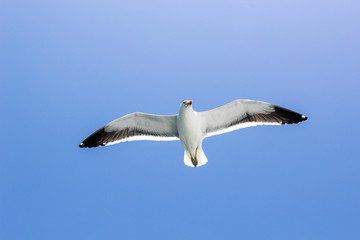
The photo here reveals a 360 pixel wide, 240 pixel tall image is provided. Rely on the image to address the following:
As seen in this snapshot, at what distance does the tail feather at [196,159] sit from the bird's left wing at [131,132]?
0.52m

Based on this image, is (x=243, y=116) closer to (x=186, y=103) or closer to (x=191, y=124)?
(x=191, y=124)

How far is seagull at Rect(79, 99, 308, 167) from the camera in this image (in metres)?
7.91

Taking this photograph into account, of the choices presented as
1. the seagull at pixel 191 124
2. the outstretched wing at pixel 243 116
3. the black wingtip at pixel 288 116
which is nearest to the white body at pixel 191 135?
the seagull at pixel 191 124

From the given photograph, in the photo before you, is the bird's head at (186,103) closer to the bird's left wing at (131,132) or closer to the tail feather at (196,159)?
the bird's left wing at (131,132)

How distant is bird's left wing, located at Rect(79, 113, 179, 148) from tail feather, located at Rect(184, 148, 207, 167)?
1.71 feet

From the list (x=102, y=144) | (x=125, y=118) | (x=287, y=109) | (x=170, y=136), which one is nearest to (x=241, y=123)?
(x=287, y=109)

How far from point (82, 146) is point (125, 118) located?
1123mm

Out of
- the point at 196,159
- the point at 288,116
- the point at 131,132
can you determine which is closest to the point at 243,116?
the point at 288,116

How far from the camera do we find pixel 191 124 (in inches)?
308

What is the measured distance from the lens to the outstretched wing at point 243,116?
26.1ft

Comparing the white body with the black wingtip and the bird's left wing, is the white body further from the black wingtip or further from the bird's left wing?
the black wingtip

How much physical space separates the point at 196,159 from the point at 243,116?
130 cm

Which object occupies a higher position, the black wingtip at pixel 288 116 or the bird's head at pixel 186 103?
the bird's head at pixel 186 103

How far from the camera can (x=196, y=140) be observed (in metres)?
7.95
